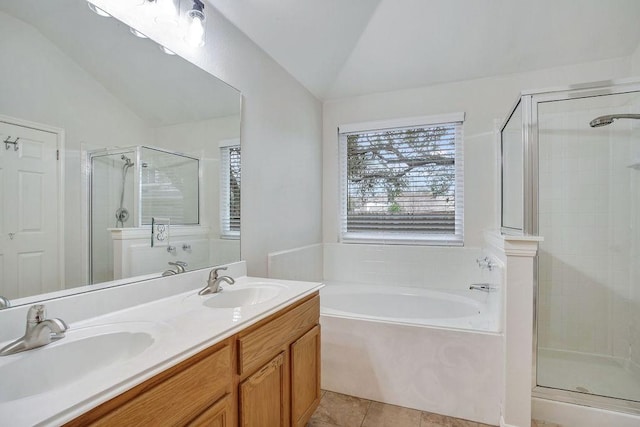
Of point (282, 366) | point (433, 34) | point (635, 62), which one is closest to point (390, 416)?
point (282, 366)

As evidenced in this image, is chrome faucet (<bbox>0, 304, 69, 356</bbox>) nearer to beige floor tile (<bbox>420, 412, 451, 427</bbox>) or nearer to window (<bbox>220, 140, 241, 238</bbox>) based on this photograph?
window (<bbox>220, 140, 241, 238</bbox>)

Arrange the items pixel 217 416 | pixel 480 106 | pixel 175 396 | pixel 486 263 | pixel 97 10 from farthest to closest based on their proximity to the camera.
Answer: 1. pixel 480 106
2. pixel 486 263
3. pixel 97 10
4. pixel 217 416
5. pixel 175 396

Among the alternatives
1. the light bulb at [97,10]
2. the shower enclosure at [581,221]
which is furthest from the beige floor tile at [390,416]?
the light bulb at [97,10]

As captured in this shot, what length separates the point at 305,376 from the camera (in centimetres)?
155

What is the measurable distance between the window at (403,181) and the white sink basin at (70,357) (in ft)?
7.74

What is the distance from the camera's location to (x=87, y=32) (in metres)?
1.20

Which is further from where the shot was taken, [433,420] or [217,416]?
[433,420]

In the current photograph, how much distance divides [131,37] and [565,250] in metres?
3.06

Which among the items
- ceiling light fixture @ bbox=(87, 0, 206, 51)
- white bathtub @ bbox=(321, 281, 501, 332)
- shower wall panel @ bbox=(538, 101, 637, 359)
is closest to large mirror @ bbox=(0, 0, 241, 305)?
ceiling light fixture @ bbox=(87, 0, 206, 51)

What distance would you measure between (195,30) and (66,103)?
0.72 meters

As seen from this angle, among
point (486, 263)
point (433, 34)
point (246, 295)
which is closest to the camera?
point (246, 295)

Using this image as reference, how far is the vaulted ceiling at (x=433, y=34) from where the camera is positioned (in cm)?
213

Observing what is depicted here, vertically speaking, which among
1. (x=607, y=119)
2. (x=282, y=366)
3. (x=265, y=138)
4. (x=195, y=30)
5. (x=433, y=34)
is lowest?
(x=282, y=366)

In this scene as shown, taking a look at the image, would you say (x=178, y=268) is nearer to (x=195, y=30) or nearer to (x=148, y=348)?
(x=148, y=348)
